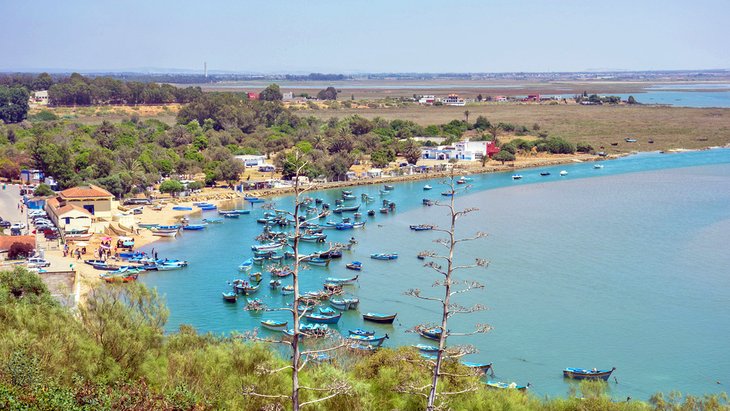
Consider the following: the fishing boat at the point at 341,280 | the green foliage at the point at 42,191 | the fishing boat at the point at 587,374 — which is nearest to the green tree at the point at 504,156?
the green foliage at the point at 42,191

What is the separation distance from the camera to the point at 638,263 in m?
15.9

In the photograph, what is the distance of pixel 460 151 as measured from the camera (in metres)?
30.8

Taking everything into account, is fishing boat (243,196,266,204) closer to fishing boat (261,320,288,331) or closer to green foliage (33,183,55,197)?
green foliage (33,183,55,197)

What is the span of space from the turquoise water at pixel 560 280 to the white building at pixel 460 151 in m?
6.34

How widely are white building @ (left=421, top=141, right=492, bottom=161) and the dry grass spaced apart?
7013 mm

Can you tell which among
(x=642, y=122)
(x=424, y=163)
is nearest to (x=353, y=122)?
(x=424, y=163)

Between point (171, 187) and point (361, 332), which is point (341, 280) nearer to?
point (361, 332)

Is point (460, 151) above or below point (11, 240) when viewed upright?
above

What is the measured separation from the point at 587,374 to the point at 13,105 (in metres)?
34.1

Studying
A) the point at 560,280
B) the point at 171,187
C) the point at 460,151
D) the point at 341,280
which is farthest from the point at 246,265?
the point at 460,151

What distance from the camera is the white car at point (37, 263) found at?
46.0 ft

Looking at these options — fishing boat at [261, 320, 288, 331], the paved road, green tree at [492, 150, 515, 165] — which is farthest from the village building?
fishing boat at [261, 320, 288, 331]

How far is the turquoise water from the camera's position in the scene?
11.1 m

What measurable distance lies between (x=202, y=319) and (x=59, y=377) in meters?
6.24
